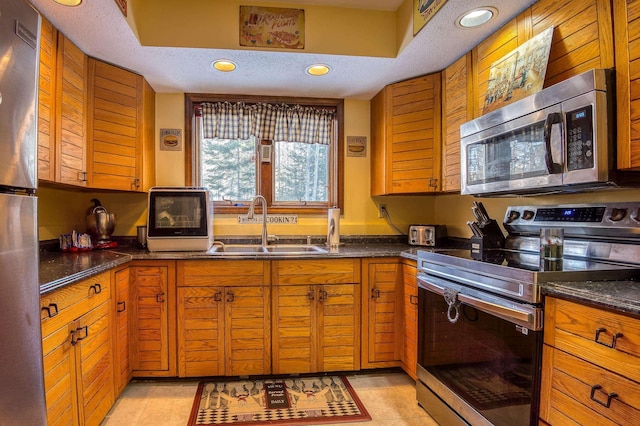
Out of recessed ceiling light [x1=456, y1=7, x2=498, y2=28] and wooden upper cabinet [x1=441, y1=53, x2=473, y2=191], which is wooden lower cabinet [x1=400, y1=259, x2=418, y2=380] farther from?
recessed ceiling light [x1=456, y1=7, x2=498, y2=28]

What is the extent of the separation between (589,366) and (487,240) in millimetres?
877

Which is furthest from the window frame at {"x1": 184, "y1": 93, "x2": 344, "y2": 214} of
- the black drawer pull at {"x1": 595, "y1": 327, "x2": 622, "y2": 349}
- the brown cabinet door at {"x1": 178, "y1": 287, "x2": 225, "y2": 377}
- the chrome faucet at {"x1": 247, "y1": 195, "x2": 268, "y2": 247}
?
the black drawer pull at {"x1": 595, "y1": 327, "x2": 622, "y2": 349}

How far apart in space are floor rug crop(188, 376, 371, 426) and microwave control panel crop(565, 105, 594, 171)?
1625 mm

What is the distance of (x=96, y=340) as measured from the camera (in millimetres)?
1735

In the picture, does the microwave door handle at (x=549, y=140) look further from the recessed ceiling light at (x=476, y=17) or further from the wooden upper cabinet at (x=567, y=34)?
the recessed ceiling light at (x=476, y=17)

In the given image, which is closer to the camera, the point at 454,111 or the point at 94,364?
the point at 94,364

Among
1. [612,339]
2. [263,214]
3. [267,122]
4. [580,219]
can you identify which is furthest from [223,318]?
[580,219]

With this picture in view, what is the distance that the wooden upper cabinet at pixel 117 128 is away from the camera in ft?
7.38

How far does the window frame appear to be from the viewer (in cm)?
285

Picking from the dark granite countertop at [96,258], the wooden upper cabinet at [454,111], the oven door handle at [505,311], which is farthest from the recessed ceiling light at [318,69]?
the oven door handle at [505,311]

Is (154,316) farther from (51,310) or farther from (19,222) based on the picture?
(19,222)

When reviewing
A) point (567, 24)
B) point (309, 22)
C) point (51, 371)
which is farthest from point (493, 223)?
point (51, 371)

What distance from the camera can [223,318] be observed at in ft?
7.38

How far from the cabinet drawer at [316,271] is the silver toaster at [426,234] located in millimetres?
652
